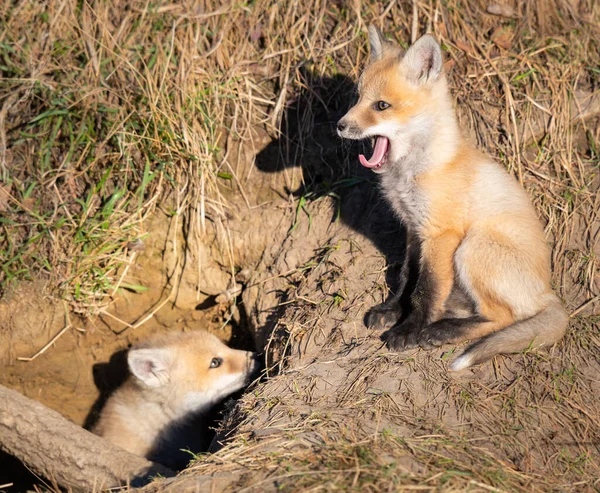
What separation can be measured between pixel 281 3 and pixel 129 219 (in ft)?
7.08

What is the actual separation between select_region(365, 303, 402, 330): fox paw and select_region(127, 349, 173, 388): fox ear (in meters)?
1.47

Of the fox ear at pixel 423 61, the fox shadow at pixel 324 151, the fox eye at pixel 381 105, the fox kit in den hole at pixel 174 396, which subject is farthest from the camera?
the fox shadow at pixel 324 151

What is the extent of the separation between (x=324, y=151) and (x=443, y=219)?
146 centimetres

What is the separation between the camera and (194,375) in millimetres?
4348

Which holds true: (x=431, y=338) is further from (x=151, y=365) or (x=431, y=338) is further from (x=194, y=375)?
(x=151, y=365)

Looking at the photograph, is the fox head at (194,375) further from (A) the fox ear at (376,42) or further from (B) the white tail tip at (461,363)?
(A) the fox ear at (376,42)

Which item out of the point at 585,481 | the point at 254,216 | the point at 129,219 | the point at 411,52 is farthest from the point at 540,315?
the point at 129,219

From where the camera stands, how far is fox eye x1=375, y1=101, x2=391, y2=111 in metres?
3.57

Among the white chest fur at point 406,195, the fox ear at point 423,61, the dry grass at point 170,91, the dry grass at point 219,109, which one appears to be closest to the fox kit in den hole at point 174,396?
the dry grass at point 219,109

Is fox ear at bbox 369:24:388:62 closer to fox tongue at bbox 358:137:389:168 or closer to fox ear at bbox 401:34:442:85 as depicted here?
fox ear at bbox 401:34:442:85

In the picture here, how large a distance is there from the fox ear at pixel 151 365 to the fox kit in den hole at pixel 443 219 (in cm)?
149

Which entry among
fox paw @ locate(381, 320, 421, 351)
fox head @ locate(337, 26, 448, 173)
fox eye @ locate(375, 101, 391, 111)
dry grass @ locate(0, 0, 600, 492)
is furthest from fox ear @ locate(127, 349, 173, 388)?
fox eye @ locate(375, 101, 391, 111)

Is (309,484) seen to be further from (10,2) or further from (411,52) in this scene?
(10,2)

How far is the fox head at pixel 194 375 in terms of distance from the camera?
4.29 meters
